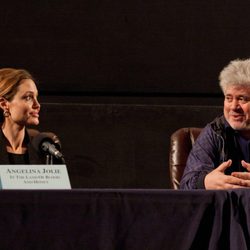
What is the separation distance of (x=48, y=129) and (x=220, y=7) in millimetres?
1224

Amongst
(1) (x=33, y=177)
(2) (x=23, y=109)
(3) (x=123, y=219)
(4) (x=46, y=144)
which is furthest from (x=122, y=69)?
(3) (x=123, y=219)

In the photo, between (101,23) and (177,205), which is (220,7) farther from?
(177,205)

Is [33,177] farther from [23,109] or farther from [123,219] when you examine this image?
[23,109]

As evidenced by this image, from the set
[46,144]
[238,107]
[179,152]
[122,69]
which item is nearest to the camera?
[46,144]

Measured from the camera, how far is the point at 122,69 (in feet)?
13.0

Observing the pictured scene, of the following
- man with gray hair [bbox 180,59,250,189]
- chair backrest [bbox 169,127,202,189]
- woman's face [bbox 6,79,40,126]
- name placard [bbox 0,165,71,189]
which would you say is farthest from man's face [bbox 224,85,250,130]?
name placard [bbox 0,165,71,189]

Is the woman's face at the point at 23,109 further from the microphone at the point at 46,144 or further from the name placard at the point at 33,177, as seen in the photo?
the name placard at the point at 33,177

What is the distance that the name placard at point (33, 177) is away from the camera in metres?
2.10

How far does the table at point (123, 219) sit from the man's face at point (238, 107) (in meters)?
0.93

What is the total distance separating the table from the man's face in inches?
36.7

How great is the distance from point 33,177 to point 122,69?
191cm

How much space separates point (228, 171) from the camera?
9.73 feet

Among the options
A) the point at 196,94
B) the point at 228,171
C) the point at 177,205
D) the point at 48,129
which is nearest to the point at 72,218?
the point at 177,205

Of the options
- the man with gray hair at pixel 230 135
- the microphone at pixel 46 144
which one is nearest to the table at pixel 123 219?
the microphone at pixel 46 144
